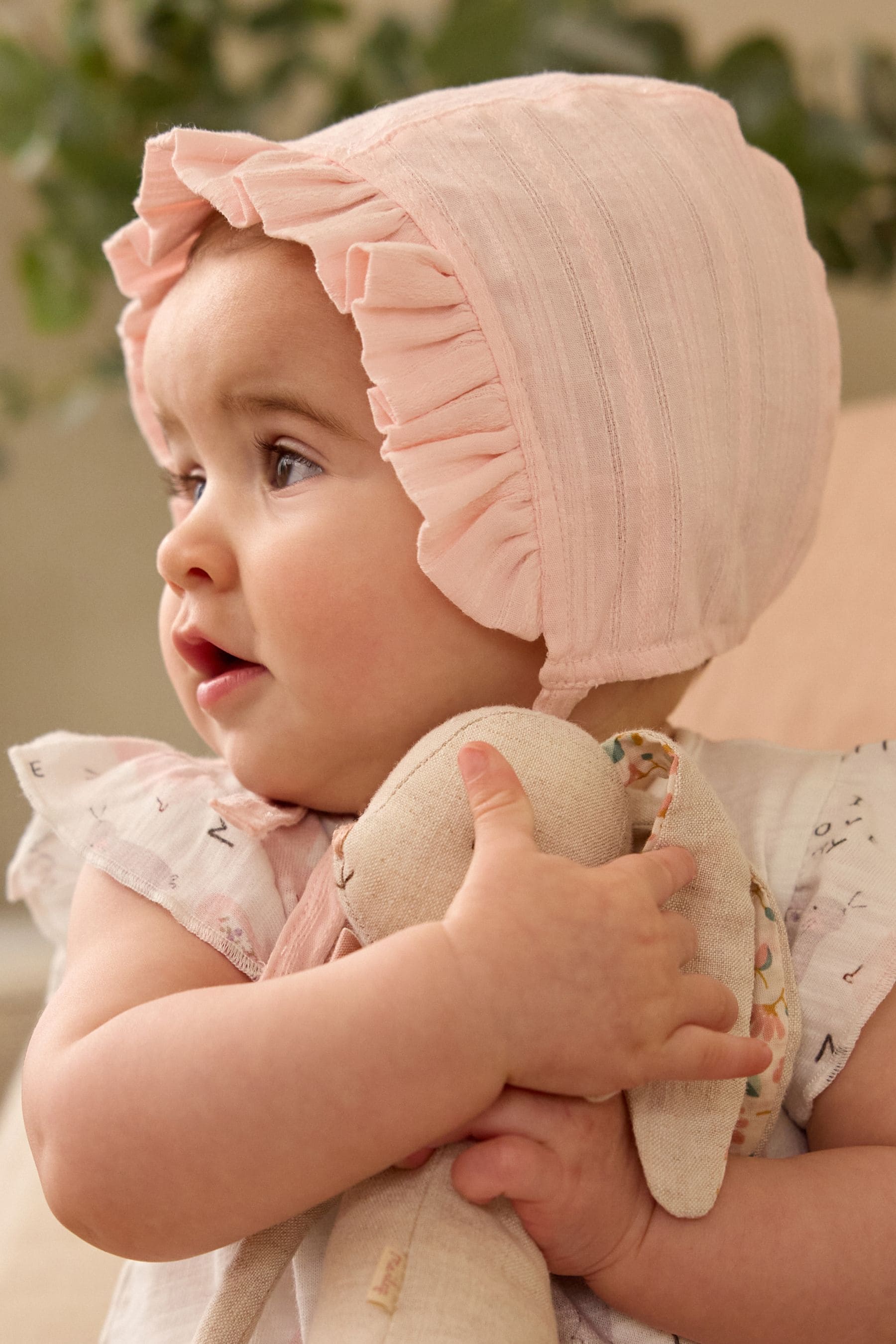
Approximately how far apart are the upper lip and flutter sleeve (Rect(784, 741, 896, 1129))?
0.34 meters

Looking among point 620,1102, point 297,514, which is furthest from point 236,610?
point 620,1102

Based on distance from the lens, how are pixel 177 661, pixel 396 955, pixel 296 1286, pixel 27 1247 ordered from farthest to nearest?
1. pixel 27 1247
2. pixel 177 661
3. pixel 296 1286
4. pixel 396 955

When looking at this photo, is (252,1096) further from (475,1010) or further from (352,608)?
(352,608)

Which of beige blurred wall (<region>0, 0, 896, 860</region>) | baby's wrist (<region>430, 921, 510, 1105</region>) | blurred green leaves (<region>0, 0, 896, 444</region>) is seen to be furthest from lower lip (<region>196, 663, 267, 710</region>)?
beige blurred wall (<region>0, 0, 896, 860</region>)

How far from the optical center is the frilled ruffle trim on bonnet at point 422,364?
2.08 feet

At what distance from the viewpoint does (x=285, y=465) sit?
2.26ft

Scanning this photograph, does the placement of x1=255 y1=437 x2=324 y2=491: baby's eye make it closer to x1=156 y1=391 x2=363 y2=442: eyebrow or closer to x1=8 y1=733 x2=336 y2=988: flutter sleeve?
x1=156 y1=391 x2=363 y2=442: eyebrow

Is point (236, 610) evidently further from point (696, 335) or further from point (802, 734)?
point (802, 734)

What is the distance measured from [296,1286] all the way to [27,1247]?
45cm

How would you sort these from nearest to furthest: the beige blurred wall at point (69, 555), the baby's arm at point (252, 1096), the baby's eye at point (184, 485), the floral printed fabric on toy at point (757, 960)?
the baby's arm at point (252, 1096), the floral printed fabric on toy at point (757, 960), the baby's eye at point (184, 485), the beige blurred wall at point (69, 555)

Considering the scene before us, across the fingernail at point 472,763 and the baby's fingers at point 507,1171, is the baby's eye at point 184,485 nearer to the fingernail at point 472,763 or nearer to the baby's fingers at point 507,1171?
the fingernail at point 472,763

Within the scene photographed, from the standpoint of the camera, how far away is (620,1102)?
0.58 meters

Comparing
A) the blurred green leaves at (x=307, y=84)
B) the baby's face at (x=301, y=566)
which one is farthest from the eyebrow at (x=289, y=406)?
the blurred green leaves at (x=307, y=84)

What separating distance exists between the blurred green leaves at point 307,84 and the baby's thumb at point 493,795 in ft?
3.85
